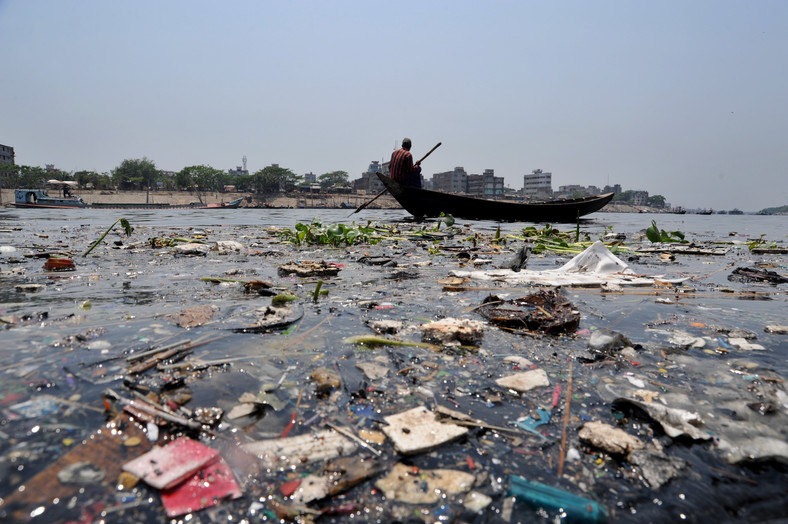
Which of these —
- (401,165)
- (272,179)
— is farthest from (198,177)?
(401,165)

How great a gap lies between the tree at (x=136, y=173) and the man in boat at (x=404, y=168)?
91094 mm

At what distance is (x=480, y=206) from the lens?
12961mm

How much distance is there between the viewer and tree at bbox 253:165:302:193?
93500 mm

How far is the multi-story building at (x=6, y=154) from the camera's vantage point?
287 feet

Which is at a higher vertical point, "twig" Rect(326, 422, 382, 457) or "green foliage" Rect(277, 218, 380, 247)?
"green foliage" Rect(277, 218, 380, 247)

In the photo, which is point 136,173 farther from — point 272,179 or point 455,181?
point 455,181

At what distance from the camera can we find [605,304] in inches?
110

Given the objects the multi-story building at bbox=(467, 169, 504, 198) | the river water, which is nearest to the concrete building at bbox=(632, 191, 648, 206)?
the multi-story building at bbox=(467, 169, 504, 198)

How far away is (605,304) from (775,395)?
4.69 feet

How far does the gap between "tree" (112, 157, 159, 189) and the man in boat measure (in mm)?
91094

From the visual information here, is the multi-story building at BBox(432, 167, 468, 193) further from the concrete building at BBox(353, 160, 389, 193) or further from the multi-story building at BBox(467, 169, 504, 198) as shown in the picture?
the concrete building at BBox(353, 160, 389, 193)

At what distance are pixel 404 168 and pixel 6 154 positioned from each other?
11811cm

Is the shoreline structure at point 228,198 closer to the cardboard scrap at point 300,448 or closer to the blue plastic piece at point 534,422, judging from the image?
the blue plastic piece at point 534,422

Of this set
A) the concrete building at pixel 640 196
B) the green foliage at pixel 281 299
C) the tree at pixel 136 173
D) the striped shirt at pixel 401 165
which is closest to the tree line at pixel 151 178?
the tree at pixel 136 173
